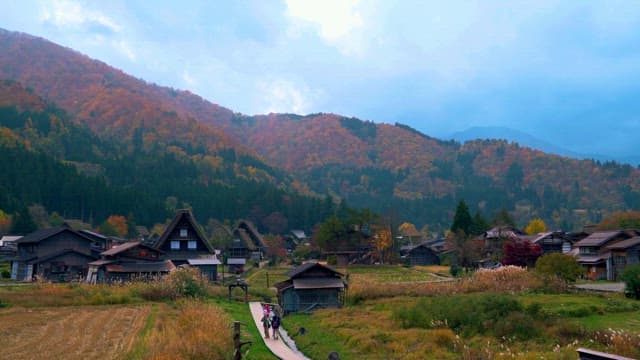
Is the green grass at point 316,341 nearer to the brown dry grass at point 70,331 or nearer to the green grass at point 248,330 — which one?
the green grass at point 248,330

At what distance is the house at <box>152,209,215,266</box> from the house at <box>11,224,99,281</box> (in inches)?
218

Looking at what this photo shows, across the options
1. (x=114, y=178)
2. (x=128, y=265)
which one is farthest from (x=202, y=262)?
(x=114, y=178)

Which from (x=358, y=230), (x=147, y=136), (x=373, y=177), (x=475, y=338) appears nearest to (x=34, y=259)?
A: (x=358, y=230)

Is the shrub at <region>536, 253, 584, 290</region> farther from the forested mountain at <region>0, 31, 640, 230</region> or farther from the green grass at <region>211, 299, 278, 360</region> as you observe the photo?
the forested mountain at <region>0, 31, 640, 230</region>

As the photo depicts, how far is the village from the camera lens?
3272 centimetres

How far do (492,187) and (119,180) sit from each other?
275 feet

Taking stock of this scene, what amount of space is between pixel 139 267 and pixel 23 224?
27.8 meters

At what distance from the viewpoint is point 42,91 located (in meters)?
175

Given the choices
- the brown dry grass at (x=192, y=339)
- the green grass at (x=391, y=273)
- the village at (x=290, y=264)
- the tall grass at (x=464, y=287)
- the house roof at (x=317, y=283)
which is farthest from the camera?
the green grass at (x=391, y=273)

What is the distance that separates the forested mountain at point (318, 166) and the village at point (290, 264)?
30427mm

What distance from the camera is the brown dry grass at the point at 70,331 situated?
17734 millimetres

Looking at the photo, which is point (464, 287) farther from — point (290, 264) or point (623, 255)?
point (290, 264)

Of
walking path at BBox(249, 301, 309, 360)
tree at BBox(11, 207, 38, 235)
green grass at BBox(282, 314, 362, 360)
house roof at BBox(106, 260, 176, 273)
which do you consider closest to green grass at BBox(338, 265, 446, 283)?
house roof at BBox(106, 260, 176, 273)

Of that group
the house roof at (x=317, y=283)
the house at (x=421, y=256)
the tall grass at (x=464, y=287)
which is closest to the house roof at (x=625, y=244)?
the tall grass at (x=464, y=287)
